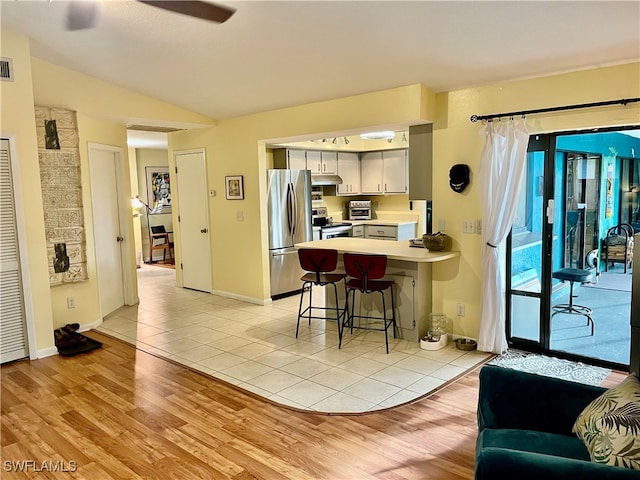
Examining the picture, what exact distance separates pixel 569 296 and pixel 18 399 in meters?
4.94

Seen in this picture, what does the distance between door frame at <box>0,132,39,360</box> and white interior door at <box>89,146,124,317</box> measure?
51.4 inches

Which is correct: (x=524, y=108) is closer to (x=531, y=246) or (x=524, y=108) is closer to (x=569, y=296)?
(x=531, y=246)

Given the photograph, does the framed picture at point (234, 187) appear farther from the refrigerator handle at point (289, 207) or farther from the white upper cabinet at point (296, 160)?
the white upper cabinet at point (296, 160)

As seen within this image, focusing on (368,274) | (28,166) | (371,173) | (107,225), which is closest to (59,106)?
(28,166)

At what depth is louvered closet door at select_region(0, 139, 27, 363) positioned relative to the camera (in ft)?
13.5

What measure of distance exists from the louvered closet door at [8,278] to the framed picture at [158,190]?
19.2ft

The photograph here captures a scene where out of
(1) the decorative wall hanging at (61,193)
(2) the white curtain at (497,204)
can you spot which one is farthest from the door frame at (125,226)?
(2) the white curtain at (497,204)

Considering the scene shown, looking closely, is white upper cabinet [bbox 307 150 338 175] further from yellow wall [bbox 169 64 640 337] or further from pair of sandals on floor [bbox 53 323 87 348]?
pair of sandals on floor [bbox 53 323 87 348]

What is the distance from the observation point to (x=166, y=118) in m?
5.85

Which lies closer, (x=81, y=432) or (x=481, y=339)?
(x=81, y=432)

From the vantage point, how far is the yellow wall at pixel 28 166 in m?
4.05

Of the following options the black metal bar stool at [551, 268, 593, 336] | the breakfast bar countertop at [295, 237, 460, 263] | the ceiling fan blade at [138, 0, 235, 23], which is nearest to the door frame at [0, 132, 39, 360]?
the ceiling fan blade at [138, 0, 235, 23]

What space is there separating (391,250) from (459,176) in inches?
37.9

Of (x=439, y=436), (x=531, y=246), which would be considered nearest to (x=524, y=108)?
(x=531, y=246)
